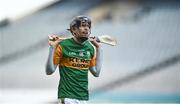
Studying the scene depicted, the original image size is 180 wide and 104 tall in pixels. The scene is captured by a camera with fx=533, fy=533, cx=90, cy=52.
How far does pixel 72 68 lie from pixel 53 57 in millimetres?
102

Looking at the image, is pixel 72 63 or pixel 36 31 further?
pixel 36 31

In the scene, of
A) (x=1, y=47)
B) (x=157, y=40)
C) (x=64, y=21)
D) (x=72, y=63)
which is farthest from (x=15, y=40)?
(x=72, y=63)

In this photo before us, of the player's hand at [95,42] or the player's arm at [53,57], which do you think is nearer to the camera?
the player's arm at [53,57]

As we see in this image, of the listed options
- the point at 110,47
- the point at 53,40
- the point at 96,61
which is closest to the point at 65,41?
the point at 53,40

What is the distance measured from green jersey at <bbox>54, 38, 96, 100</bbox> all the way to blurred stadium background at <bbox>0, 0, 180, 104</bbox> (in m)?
3.70

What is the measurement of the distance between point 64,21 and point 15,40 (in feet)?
2.06

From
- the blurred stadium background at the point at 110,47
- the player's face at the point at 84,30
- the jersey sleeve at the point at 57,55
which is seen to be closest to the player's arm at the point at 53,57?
the jersey sleeve at the point at 57,55

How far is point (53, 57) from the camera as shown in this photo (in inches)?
94.4

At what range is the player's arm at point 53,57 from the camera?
239cm

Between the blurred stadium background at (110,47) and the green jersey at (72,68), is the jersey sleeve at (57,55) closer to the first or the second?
the green jersey at (72,68)

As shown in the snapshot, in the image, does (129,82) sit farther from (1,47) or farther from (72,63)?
(72,63)

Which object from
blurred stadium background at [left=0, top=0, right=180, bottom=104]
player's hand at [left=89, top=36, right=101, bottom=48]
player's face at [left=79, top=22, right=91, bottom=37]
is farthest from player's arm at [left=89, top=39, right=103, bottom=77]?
blurred stadium background at [left=0, top=0, right=180, bottom=104]

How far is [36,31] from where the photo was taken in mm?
6270

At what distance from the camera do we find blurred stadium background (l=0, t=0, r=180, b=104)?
245 inches
